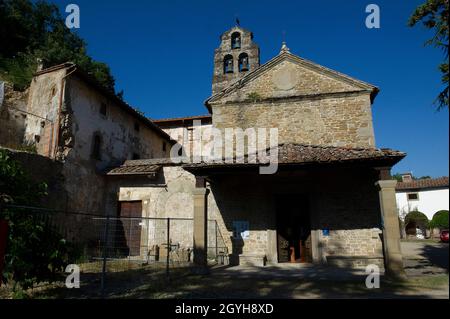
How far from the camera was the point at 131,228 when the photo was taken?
13438 mm

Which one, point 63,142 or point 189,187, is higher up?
point 63,142

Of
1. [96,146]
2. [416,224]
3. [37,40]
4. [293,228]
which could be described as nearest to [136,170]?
[96,146]

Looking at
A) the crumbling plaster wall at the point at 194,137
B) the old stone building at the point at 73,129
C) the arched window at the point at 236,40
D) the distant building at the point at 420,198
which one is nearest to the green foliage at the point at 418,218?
the distant building at the point at 420,198

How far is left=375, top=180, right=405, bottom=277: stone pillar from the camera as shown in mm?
7941

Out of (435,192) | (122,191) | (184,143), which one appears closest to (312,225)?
(122,191)

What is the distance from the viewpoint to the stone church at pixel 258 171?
10391 mm

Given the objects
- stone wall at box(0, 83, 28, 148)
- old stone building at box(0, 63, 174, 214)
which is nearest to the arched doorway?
old stone building at box(0, 63, 174, 214)

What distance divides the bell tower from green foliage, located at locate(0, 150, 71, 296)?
49.1 feet

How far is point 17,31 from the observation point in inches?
1004

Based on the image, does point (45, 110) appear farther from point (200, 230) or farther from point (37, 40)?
point (37, 40)

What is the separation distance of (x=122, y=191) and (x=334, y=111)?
9.83 metres

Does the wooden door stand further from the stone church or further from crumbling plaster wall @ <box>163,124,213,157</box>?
crumbling plaster wall @ <box>163,124,213,157</box>

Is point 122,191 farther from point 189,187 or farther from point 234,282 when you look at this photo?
point 234,282

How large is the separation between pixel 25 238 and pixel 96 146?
9669 mm
